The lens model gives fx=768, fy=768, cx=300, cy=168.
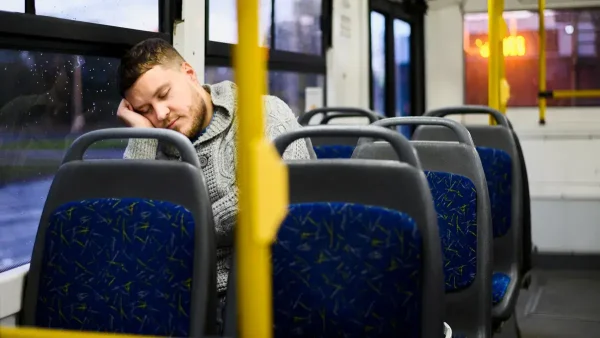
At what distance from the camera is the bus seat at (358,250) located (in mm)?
1479

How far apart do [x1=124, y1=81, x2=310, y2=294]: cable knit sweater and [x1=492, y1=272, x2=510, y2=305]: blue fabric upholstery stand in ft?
2.90

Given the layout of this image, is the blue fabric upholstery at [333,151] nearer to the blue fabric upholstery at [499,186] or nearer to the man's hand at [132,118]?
the blue fabric upholstery at [499,186]

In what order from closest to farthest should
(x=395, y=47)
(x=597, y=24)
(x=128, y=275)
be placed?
(x=128, y=275)
(x=395, y=47)
(x=597, y=24)

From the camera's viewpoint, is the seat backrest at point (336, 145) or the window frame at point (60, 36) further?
the seat backrest at point (336, 145)

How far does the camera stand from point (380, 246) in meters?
1.49

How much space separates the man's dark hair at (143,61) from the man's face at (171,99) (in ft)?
0.05

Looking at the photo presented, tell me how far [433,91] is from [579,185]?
6.86ft

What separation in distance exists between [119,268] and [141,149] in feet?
1.78

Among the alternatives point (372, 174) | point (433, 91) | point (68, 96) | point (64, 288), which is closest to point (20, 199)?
point (68, 96)

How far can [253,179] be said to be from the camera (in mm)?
745

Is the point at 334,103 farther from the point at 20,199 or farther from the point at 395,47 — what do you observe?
the point at 20,199

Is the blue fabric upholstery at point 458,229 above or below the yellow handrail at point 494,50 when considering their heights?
below

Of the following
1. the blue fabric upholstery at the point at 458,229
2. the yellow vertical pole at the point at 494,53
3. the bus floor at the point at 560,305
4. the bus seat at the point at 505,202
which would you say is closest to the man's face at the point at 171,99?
the blue fabric upholstery at the point at 458,229

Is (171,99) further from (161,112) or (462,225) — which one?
(462,225)
